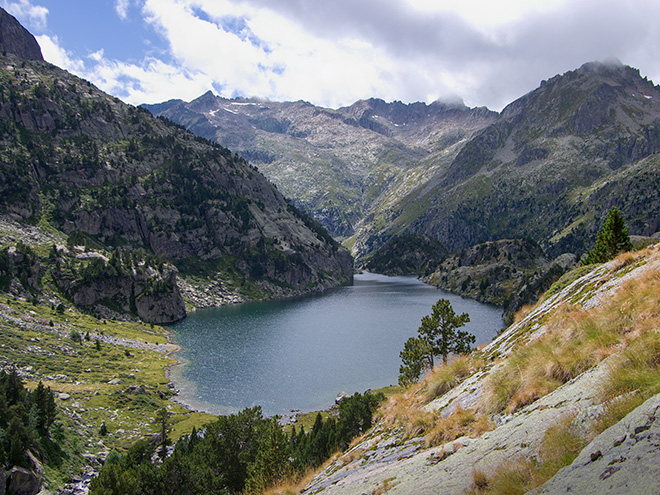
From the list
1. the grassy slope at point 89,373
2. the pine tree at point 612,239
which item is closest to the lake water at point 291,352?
the grassy slope at point 89,373

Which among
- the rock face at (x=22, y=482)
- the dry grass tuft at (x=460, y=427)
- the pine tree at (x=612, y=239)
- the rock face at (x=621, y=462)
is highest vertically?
the pine tree at (x=612, y=239)

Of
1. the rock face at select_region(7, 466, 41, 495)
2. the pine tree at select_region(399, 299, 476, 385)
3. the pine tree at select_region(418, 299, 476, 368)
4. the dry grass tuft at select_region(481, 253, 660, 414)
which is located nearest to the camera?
the dry grass tuft at select_region(481, 253, 660, 414)

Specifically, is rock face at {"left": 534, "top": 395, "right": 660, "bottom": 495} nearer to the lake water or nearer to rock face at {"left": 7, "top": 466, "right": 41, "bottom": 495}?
rock face at {"left": 7, "top": 466, "right": 41, "bottom": 495}

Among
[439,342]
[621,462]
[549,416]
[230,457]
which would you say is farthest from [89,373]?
[621,462]

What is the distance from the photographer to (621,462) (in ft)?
19.0

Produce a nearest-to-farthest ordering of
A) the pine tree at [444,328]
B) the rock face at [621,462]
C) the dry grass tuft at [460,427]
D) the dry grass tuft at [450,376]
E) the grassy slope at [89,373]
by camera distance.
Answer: the rock face at [621,462]
the dry grass tuft at [460,427]
the dry grass tuft at [450,376]
the pine tree at [444,328]
the grassy slope at [89,373]

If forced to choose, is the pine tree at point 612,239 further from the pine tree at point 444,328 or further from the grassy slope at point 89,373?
the grassy slope at point 89,373

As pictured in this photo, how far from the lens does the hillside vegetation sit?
6484 millimetres

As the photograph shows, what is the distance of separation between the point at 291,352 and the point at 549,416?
10189 cm

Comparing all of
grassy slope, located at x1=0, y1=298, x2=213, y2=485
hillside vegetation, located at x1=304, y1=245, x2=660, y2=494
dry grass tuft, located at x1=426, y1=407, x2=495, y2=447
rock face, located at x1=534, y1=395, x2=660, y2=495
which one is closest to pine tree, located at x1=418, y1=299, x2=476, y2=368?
hillside vegetation, located at x1=304, y1=245, x2=660, y2=494

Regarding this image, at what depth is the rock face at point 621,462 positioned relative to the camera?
532cm

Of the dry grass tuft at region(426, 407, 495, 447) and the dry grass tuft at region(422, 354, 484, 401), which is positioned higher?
the dry grass tuft at region(422, 354, 484, 401)

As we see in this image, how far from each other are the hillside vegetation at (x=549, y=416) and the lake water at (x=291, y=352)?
59.3 m

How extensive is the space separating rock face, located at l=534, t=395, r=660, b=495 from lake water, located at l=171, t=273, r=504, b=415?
70.9 meters
